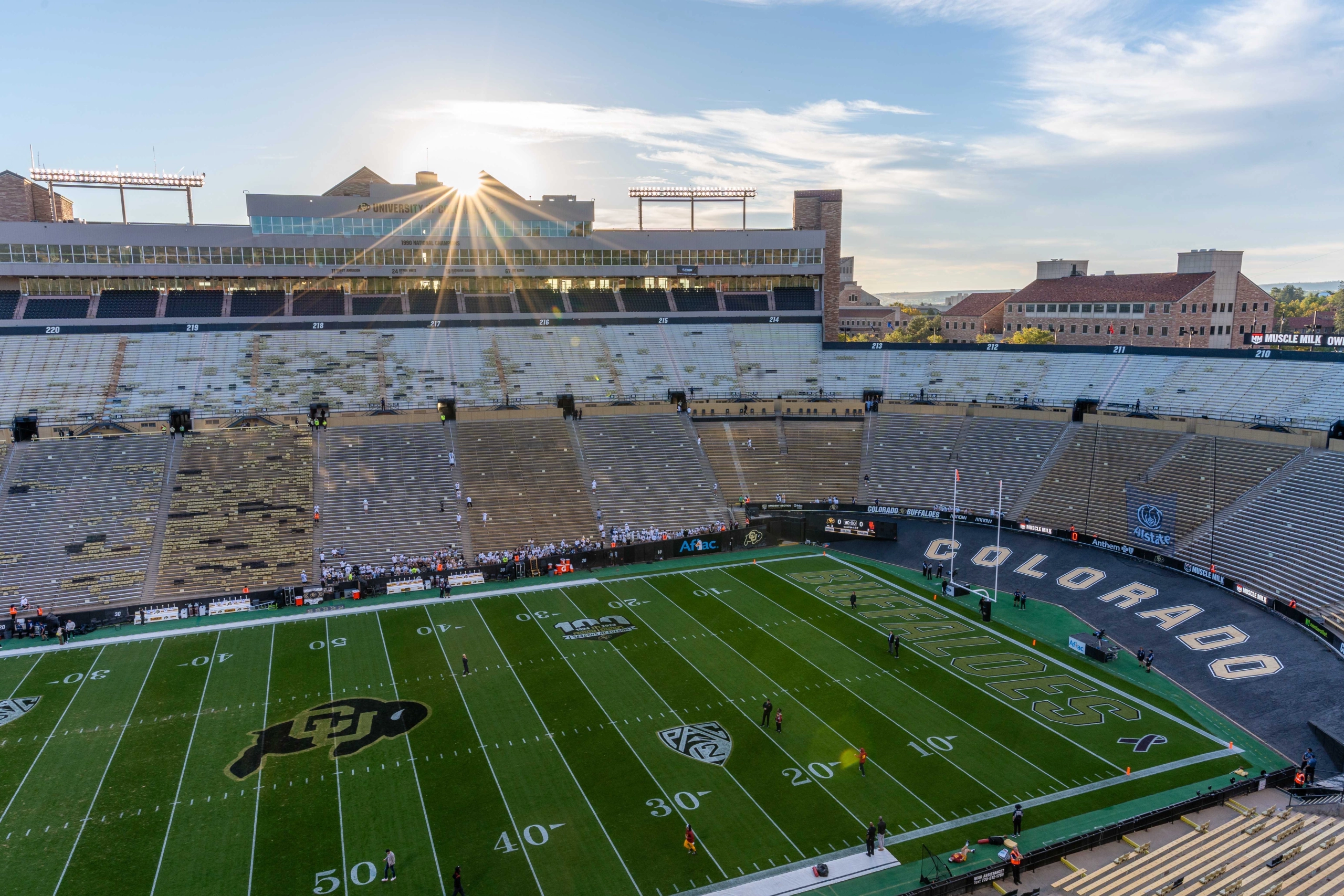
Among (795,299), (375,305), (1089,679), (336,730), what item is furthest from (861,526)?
(375,305)

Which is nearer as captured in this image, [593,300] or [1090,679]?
[1090,679]

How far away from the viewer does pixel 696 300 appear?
65.9 meters

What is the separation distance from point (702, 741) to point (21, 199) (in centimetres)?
6221

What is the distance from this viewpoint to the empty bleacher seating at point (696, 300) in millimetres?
65188

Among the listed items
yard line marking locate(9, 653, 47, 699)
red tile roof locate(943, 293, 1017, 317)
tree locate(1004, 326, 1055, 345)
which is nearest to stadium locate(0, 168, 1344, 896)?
yard line marking locate(9, 653, 47, 699)

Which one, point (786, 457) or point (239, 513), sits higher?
point (786, 457)

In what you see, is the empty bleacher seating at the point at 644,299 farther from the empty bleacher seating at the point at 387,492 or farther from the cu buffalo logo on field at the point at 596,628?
the cu buffalo logo on field at the point at 596,628

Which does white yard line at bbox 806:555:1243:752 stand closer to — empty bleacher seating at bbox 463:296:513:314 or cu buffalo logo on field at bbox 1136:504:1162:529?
cu buffalo logo on field at bbox 1136:504:1162:529

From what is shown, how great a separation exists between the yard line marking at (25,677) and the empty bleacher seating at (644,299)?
143ft

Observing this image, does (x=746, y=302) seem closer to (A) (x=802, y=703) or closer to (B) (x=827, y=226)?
(B) (x=827, y=226)

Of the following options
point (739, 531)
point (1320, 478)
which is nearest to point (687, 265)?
point (739, 531)

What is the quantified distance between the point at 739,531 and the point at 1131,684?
2025 centimetres

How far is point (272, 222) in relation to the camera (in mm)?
58625

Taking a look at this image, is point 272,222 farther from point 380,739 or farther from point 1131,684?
point 1131,684
